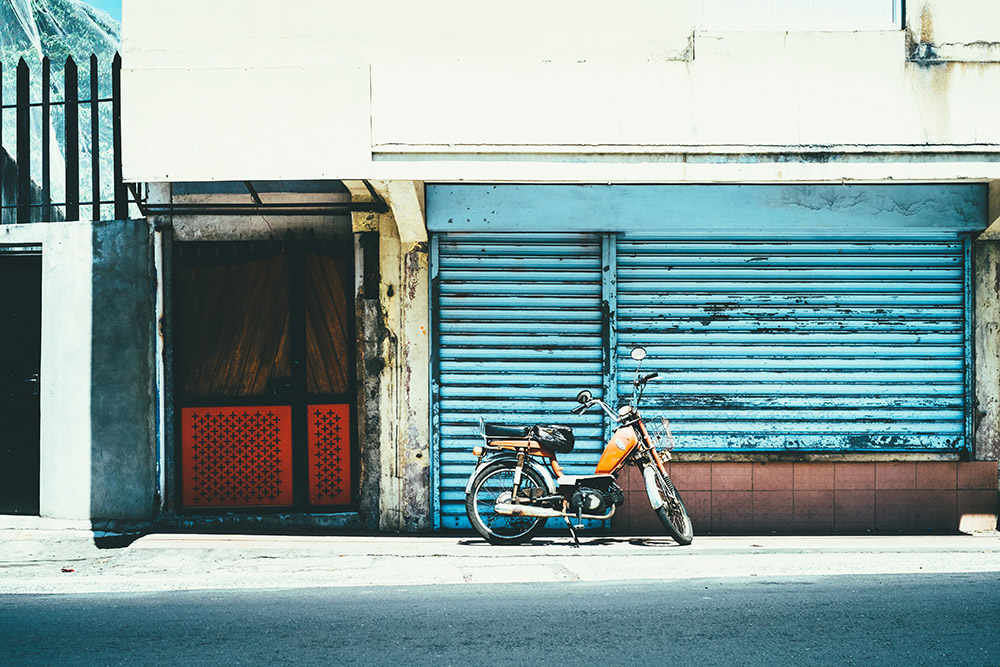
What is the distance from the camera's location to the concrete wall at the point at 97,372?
29.3ft

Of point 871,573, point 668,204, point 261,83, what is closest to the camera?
point 871,573

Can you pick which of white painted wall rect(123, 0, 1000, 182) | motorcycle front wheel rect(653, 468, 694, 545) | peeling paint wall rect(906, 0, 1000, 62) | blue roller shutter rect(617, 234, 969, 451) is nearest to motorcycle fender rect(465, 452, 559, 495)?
motorcycle front wheel rect(653, 468, 694, 545)

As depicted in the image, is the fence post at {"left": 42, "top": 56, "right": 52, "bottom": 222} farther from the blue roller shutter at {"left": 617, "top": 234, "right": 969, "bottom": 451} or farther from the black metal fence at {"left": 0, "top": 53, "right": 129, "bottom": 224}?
the blue roller shutter at {"left": 617, "top": 234, "right": 969, "bottom": 451}

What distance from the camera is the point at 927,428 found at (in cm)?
895

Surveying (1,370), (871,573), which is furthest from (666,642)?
(1,370)

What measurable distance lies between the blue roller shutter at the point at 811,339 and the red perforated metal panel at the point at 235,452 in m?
3.54

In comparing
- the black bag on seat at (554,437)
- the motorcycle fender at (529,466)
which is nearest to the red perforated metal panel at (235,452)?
the motorcycle fender at (529,466)

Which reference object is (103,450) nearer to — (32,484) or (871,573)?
(32,484)

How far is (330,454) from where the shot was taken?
9.20 meters

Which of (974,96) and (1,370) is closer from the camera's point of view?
(974,96)

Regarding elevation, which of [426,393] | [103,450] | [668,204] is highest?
[668,204]

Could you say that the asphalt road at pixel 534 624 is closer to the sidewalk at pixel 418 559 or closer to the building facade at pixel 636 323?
the sidewalk at pixel 418 559

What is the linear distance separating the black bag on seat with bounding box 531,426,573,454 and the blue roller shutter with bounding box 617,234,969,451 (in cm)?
103

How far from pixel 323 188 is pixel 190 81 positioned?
169cm
